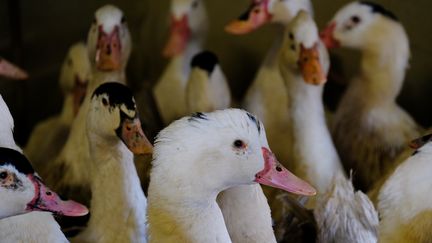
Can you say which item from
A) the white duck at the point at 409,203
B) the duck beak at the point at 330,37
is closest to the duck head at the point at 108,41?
the duck beak at the point at 330,37

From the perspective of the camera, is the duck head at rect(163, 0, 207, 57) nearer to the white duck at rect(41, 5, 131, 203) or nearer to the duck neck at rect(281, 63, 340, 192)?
the white duck at rect(41, 5, 131, 203)

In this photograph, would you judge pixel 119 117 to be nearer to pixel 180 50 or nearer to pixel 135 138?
pixel 135 138

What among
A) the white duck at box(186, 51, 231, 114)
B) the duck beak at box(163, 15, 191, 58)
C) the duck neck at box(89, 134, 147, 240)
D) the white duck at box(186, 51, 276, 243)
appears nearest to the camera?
the white duck at box(186, 51, 276, 243)

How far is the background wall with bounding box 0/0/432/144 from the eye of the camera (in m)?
3.82

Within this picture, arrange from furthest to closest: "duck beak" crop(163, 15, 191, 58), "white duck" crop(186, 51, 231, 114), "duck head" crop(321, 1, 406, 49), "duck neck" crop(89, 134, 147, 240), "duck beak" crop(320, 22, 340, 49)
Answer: "duck beak" crop(163, 15, 191, 58)
"duck beak" crop(320, 22, 340, 49)
"duck head" crop(321, 1, 406, 49)
"white duck" crop(186, 51, 231, 114)
"duck neck" crop(89, 134, 147, 240)

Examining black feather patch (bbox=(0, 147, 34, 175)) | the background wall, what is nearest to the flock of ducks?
black feather patch (bbox=(0, 147, 34, 175))

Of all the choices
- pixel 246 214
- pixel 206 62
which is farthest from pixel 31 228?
pixel 206 62

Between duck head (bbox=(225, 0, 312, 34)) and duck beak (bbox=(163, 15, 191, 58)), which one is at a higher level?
duck head (bbox=(225, 0, 312, 34))

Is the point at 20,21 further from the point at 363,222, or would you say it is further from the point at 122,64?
the point at 363,222

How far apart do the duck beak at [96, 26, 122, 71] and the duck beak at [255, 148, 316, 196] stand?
95 cm

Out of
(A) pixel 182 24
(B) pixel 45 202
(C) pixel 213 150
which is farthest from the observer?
(A) pixel 182 24

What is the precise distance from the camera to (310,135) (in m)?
2.83

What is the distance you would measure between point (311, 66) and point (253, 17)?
1.49 feet

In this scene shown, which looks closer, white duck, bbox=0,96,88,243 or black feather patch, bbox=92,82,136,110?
white duck, bbox=0,96,88,243
